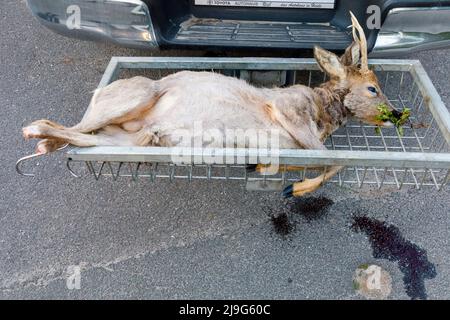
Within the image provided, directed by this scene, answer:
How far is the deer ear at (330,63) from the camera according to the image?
3.26 meters

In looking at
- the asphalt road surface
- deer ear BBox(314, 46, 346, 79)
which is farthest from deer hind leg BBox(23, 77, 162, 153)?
deer ear BBox(314, 46, 346, 79)

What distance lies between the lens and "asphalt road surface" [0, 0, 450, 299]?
9.75ft

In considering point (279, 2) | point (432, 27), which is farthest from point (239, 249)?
point (432, 27)

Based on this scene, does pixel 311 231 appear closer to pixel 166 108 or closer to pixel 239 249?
pixel 239 249

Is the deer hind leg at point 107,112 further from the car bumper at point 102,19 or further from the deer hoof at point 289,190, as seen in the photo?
the deer hoof at point 289,190

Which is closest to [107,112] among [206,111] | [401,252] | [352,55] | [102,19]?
[206,111]

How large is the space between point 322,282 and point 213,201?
1.04 meters

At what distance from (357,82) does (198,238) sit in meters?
1.66

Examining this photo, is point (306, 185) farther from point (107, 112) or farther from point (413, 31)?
point (413, 31)

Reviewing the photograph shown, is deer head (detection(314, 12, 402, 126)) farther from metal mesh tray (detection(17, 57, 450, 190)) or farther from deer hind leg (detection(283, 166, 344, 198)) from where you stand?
deer hind leg (detection(283, 166, 344, 198))

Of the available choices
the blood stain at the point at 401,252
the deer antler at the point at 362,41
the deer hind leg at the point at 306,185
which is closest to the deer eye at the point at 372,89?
the deer antler at the point at 362,41

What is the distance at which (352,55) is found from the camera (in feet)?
10.8
